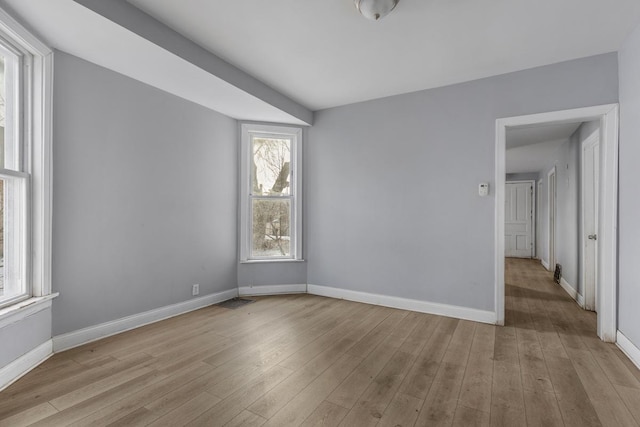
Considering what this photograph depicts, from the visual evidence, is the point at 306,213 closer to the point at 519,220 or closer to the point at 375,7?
the point at 375,7

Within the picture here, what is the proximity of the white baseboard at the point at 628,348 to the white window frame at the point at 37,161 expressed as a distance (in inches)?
178

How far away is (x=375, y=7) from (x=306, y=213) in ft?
9.37

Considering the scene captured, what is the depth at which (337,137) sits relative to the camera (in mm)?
4332

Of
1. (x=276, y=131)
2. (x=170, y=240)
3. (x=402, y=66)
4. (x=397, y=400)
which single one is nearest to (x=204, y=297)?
(x=170, y=240)

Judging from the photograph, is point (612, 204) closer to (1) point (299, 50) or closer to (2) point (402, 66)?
(2) point (402, 66)

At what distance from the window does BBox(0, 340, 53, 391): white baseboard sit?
7.32ft

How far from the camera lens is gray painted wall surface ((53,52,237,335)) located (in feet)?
8.48

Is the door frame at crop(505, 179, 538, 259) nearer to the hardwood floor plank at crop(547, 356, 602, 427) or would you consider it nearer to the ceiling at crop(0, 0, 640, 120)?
the ceiling at crop(0, 0, 640, 120)

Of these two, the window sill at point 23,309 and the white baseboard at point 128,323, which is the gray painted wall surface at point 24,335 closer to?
the window sill at point 23,309

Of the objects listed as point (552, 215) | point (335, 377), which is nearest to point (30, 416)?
point (335, 377)

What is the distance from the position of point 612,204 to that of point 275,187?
145 inches

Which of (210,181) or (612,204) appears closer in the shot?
(612,204)

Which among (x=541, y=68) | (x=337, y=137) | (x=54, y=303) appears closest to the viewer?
(x=54, y=303)

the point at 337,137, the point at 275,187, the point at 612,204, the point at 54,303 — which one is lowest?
the point at 54,303
